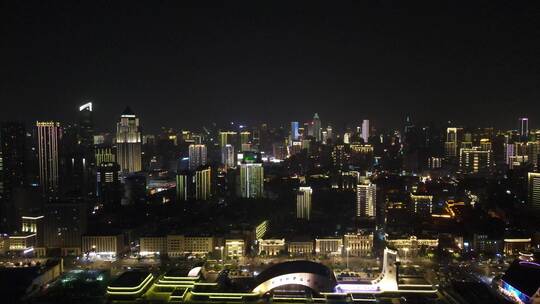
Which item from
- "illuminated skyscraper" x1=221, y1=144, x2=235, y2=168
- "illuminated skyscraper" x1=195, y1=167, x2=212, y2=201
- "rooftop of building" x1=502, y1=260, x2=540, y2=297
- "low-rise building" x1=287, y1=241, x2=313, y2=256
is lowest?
"low-rise building" x1=287, y1=241, x2=313, y2=256

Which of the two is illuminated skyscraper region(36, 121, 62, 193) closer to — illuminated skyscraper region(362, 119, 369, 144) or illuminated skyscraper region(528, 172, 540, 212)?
illuminated skyscraper region(528, 172, 540, 212)

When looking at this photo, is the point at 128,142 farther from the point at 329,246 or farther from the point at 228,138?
the point at 329,246

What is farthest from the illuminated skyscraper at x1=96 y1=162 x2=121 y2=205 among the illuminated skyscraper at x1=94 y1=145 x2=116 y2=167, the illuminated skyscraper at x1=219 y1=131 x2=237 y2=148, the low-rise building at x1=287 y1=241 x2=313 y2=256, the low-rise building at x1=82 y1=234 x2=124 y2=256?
the illuminated skyscraper at x1=219 y1=131 x2=237 y2=148

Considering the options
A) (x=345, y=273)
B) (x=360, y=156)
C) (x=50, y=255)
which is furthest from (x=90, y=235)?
(x=360, y=156)

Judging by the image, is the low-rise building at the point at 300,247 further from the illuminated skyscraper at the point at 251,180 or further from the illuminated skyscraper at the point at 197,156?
the illuminated skyscraper at the point at 197,156

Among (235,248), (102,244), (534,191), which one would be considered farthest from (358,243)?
(534,191)
